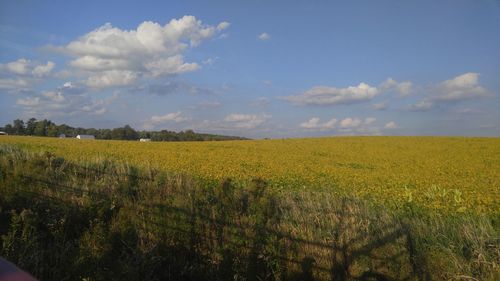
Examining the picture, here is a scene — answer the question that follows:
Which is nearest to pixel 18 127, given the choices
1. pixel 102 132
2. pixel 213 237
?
pixel 102 132

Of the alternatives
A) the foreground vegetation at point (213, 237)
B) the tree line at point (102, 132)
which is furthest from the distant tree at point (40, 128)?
the foreground vegetation at point (213, 237)

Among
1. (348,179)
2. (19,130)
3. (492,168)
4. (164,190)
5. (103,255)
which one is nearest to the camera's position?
(103,255)

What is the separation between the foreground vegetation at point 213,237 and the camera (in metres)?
5.61

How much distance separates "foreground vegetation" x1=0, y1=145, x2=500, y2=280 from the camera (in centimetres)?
561

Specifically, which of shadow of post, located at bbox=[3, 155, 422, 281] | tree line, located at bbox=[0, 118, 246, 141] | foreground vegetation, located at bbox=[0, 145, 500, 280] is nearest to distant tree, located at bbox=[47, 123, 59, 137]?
tree line, located at bbox=[0, 118, 246, 141]

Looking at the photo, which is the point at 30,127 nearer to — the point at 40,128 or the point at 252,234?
the point at 40,128

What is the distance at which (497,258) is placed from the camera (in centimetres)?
638

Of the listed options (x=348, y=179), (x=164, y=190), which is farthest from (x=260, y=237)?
(x=348, y=179)

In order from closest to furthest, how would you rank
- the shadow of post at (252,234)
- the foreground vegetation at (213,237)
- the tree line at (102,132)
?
the foreground vegetation at (213,237) < the shadow of post at (252,234) < the tree line at (102,132)

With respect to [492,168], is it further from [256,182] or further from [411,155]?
[256,182]

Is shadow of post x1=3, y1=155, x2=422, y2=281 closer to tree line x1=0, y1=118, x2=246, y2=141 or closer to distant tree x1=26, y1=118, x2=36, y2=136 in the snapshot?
tree line x1=0, y1=118, x2=246, y2=141

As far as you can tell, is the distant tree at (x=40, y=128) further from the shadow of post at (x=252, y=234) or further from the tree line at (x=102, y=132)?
the shadow of post at (x=252, y=234)

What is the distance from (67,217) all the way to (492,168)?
2631 cm

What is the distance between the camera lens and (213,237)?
6.66 m
